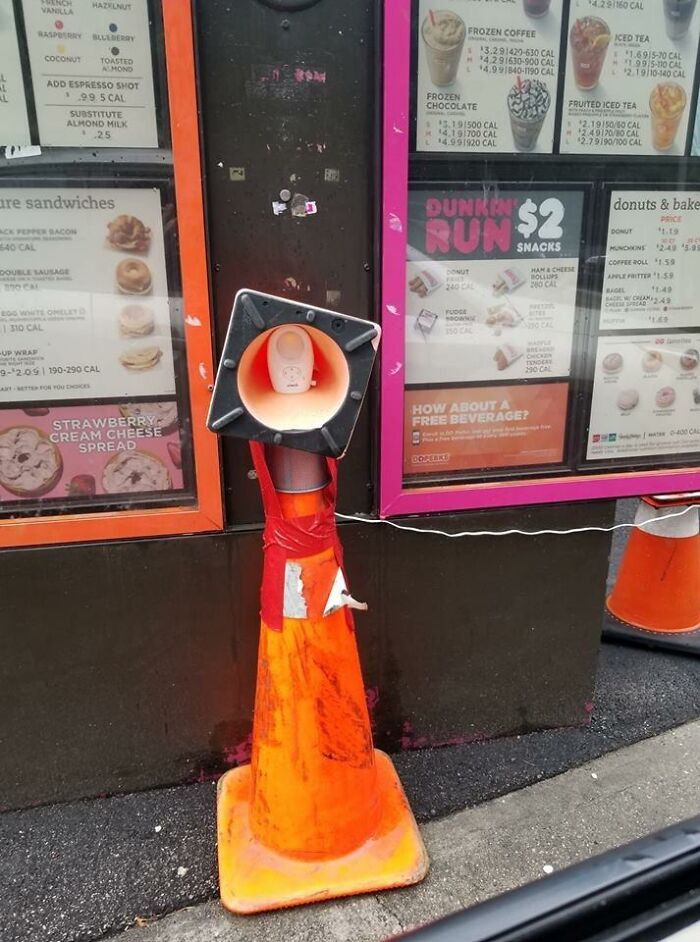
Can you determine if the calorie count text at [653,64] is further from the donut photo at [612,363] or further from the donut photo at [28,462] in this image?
the donut photo at [28,462]

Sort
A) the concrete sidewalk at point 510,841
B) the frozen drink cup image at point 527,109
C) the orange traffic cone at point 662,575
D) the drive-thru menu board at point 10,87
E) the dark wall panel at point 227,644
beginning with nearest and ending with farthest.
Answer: the drive-thru menu board at point 10,87
the concrete sidewalk at point 510,841
the frozen drink cup image at point 527,109
the dark wall panel at point 227,644
the orange traffic cone at point 662,575

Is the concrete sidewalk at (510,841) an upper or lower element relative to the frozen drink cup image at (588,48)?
lower

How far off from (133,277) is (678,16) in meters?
2.00

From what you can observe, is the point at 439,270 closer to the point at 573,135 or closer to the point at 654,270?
the point at 573,135

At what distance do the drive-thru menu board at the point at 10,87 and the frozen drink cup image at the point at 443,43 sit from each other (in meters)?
1.20

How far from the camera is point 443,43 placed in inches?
84.4

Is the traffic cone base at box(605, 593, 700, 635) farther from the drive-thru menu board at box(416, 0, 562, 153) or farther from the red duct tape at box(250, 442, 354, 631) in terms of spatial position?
the drive-thru menu board at box(416, 0, 562, 153)

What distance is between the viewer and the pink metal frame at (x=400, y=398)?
2.07 metres

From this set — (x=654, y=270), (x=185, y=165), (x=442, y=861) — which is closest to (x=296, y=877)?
(x=442, y=861)

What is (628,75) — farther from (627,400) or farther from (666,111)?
(627,400)

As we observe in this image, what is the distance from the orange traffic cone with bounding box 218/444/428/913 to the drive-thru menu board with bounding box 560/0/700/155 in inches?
58.9

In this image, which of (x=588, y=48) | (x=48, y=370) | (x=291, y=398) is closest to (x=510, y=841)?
(x=291, y=398)

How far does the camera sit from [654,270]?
98.6 inches

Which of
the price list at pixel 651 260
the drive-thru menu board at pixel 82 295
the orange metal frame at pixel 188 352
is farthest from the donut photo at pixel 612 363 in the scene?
the drive-thru menu board at pixel 82 295
